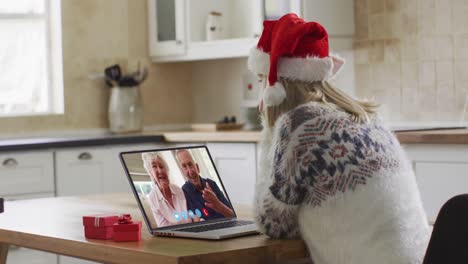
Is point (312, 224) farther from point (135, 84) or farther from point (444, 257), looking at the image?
point (135, 84)

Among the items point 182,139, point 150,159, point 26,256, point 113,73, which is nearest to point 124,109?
point 113,73

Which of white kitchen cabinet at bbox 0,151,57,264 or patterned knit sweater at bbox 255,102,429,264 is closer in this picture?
patterned knit sweater at bbox 255,102,429,264

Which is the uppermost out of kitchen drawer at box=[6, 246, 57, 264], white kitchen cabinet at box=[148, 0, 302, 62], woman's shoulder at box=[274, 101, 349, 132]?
white kitchen cabinet at box=[148, 0, 302, 62]

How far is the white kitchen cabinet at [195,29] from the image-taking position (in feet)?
18.2

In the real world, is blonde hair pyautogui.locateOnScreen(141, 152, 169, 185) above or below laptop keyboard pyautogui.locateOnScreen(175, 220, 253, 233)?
above

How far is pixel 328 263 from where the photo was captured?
2.22 metres

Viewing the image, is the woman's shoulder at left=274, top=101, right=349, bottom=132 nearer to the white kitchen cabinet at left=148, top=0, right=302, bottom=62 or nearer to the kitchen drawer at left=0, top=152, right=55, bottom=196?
the kitchen drawer at left=0, top=152, right=55, bottom=196

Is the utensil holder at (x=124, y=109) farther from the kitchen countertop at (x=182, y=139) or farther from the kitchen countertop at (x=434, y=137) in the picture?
the kitchen countertop at (x=434, y=137)

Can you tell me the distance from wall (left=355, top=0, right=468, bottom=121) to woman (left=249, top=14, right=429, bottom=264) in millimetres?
2600

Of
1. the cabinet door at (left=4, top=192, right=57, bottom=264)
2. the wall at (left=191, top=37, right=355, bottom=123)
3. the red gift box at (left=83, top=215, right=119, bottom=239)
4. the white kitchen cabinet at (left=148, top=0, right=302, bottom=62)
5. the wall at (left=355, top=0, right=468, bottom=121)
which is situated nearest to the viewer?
the red gift box at (left=83, top=215, right=119, bottom=239)

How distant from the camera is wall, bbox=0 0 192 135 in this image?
568 cm

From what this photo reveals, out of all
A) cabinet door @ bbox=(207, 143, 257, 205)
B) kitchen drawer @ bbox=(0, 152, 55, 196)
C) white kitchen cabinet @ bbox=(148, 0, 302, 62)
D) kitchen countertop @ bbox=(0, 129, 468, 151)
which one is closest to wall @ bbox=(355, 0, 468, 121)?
kitchen countertop @ bbox=(0, 129, 468, 151)

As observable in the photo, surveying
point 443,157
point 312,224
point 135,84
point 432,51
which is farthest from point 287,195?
point 135,84

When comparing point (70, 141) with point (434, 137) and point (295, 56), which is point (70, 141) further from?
point (295, 56)
